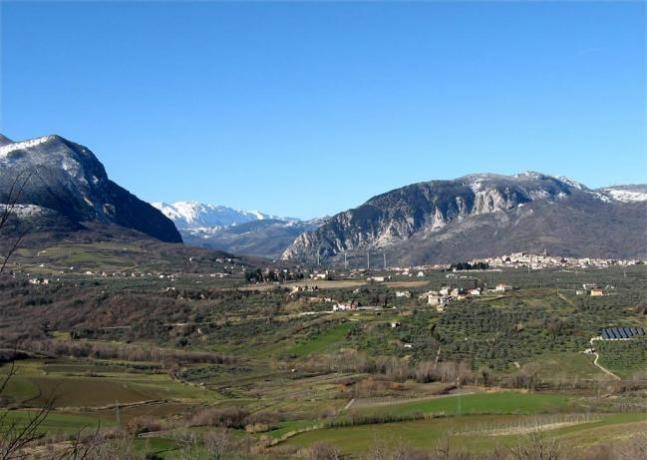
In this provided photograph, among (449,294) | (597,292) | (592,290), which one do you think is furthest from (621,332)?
(449,294)

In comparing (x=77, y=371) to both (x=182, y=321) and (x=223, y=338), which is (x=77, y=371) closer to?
(x=223, y=338)

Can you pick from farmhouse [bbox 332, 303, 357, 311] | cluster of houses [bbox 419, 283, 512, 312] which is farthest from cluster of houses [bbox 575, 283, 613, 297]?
farmhouse [bbox 332, 303, 357, 311]

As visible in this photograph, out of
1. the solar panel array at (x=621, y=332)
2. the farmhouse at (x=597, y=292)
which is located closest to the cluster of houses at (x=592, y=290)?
the farmhouse at (x=597, y=292)

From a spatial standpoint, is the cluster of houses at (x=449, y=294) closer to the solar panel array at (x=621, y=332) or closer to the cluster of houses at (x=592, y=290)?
the cluster of houses at (x=592, y=290)

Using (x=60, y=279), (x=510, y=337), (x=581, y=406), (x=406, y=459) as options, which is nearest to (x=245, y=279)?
(x=60, y=279)

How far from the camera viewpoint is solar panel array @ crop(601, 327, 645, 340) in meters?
81.6

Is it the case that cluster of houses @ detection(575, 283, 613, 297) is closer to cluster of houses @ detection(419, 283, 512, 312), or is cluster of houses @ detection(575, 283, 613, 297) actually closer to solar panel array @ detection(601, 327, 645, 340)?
cluster of houses @ detection(419, 283, 512, 312)

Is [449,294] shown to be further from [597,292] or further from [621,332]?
[621,332]

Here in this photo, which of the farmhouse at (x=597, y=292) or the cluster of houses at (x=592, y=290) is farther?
the cluster of houses at (x=592, y=290)

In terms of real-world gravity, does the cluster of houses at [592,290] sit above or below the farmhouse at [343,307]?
above

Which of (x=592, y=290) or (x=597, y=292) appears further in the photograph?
(x=592, y=290)

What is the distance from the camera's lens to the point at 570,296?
10888 centimetres

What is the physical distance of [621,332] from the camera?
83062 millimetres

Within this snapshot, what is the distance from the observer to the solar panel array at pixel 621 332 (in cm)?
8155
